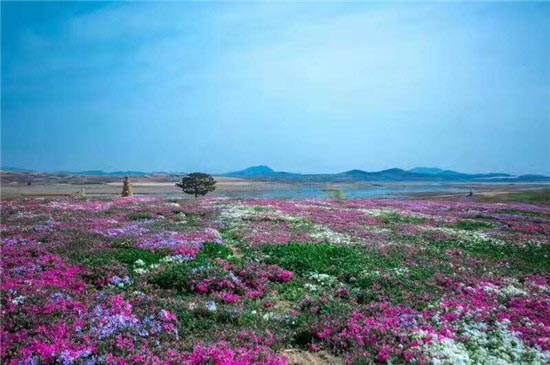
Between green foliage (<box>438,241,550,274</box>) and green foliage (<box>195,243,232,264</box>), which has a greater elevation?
green foliage (<box>195,243,232,264</box>)

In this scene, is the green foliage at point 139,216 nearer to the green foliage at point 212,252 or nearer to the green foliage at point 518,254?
the green foliage at point 212,252

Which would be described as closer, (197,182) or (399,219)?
(399,219)

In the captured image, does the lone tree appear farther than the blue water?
No

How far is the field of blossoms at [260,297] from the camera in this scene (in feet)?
28.3

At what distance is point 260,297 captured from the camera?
12.6m

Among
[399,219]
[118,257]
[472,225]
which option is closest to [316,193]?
[399,219]

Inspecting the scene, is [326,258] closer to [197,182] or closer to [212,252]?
[212,252]

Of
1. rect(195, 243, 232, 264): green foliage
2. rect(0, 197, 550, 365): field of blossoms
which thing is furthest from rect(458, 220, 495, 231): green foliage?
rect(195, 243, 232, 264): green foliage

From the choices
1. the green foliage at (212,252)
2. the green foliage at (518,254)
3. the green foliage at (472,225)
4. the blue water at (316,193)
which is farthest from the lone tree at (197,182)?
the green foliage at (518,254)

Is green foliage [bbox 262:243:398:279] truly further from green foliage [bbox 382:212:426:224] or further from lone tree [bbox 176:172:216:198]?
lone tree [bbox 176:172:216:198]

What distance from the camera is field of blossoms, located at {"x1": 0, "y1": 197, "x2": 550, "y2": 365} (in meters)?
8.62

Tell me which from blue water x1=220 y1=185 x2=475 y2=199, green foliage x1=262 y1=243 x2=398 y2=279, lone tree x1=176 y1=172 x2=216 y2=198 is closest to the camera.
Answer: green foliage x1=262 y1=243 x2=398 y2=279

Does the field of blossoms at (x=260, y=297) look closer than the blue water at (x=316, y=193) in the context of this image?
Yes

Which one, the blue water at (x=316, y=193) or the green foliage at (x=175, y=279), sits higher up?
the green foliage at (x=175, y=279)
